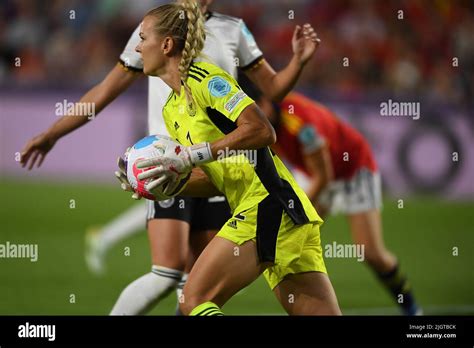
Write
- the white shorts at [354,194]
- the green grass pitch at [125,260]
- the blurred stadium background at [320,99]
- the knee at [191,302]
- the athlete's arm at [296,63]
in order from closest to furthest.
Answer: the knee at [191,302] < the athlete's arm at [296,63] < the green grass pitch at [125,260] < the white shorts at [354,194] < the blurred stadium background at [320,99]

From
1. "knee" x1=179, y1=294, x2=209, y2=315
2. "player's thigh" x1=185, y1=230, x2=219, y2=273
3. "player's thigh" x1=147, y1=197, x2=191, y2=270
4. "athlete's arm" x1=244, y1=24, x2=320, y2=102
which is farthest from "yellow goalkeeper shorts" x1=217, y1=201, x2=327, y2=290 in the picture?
"athlete's arm" x1=244, y1=24, x2=320, y2=102

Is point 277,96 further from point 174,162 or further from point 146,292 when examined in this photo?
point 174,162

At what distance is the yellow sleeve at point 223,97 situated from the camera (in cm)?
458

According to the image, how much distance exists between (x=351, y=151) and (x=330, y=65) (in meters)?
6.67

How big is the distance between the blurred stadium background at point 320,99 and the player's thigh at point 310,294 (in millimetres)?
5149

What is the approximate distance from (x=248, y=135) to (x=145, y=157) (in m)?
0.51

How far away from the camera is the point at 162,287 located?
18.4 ft

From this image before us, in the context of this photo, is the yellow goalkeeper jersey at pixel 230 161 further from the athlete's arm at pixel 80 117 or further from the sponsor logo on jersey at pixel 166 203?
the athlete's arm at pixel 80 117

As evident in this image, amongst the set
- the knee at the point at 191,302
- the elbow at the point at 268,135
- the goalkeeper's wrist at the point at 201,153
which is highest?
the elbow at the point at 268,135

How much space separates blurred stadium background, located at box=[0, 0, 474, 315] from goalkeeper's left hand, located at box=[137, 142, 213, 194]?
18.1 ft

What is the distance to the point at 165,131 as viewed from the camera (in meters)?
5.86

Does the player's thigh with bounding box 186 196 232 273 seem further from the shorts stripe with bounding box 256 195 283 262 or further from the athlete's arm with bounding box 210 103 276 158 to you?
the athlete's arm with bounding box 210 103 276 158

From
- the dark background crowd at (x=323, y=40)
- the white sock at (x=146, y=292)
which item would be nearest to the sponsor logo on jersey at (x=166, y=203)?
the white sock at (x=146, y=292)
